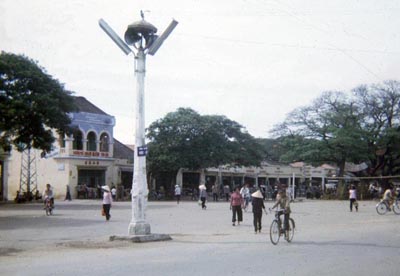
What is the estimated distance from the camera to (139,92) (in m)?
14.9

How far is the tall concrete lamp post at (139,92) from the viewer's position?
14.5 m

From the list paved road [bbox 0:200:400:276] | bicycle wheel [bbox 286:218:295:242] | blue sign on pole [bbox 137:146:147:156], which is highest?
blue sign on pole [bbox 137:146:147:156]

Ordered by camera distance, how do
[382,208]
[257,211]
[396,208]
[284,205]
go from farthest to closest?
[396,208], [382,208], [257,211], [284,205]

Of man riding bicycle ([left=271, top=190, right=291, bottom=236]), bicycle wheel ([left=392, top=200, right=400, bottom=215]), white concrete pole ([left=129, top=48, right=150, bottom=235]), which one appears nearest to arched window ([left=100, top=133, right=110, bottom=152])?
bicycle wheel ([left=392, top=200, right=400, bottom=215])

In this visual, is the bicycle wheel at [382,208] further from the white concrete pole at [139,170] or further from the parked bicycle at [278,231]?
the white concrete pole at [139,170]

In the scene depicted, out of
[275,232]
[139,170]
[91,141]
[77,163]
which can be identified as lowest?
[275,232]

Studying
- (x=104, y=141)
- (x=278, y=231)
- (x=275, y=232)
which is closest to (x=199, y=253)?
(x=275, y=232)

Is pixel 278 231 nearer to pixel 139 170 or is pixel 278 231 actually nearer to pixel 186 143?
pixel 139 170

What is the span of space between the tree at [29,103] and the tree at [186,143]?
13.9 metres

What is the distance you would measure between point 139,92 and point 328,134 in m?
44.2

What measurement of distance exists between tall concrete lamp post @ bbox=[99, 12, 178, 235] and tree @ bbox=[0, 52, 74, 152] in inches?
685

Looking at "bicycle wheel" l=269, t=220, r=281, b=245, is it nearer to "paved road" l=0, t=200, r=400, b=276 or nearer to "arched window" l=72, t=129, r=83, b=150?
"paved road" l=0, t=200, r=400, b=276

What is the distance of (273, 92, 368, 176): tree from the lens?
175 ft

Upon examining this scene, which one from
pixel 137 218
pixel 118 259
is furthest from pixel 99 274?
pixel 137 218
